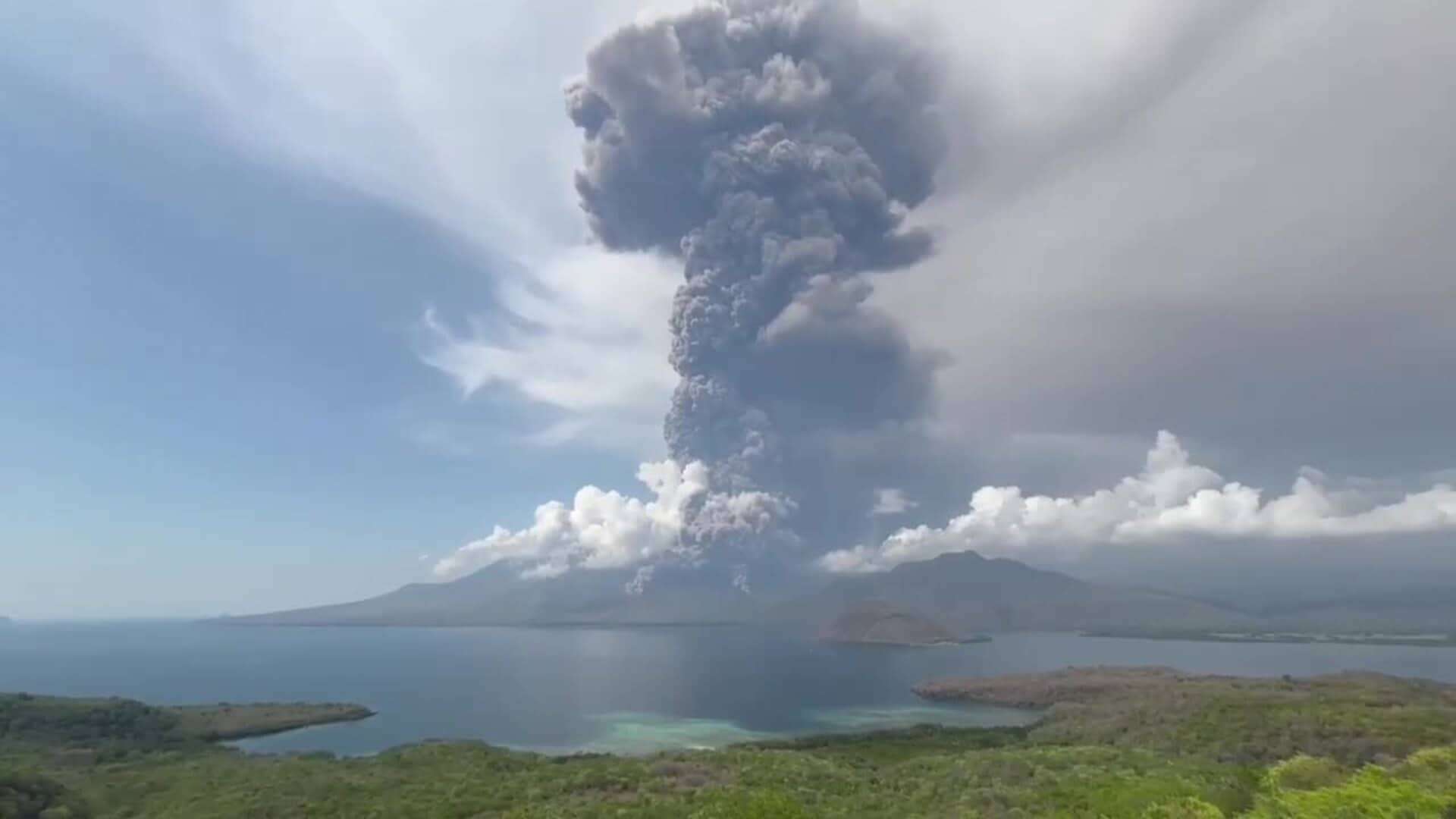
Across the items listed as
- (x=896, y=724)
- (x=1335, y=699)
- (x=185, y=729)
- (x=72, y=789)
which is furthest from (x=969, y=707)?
(x=72, y=789)

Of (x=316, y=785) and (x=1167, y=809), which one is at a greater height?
(x=1167, y=809)

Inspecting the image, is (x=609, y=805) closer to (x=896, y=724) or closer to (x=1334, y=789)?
(x=1334, y=789)

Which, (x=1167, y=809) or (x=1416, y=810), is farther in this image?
(x=1167, y=809)

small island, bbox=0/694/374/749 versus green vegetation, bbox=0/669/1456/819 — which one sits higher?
green vegetation, bbox=0/669/1456/819

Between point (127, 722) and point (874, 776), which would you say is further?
point (127, 722)

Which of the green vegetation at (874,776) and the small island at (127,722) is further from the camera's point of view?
the small island at (127,722)

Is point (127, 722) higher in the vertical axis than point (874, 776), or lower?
lower

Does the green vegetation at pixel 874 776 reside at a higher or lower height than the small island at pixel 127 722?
higher

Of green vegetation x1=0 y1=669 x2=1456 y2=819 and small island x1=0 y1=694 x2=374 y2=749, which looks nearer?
green vegetation x1=0 y1=669 x2=1456 y2=819
